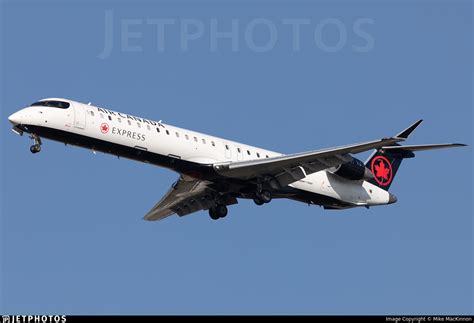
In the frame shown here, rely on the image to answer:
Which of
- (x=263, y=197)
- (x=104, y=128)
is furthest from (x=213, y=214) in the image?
(x=104, y=128)

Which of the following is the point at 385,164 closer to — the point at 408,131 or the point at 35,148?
the point at 408,131

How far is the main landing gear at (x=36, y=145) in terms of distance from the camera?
111ft

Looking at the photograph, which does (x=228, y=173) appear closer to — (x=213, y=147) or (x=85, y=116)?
(x=213, y=147)

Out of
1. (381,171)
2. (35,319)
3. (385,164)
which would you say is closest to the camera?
(35,319)

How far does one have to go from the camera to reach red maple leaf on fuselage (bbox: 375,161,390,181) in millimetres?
40569

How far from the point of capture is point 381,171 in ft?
133

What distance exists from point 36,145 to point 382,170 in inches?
533

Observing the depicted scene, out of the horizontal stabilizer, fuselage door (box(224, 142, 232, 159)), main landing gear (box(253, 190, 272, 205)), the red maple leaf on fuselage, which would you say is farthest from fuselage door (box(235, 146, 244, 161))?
the red maple leaf on fuselage

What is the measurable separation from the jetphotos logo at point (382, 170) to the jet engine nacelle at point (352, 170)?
4.83 ft

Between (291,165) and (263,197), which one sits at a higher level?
(291,165)

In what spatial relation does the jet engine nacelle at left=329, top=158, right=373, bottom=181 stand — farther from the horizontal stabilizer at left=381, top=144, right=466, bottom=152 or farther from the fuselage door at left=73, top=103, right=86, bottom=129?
the fuselage door at left=73, top=103, right=86, bottom=129

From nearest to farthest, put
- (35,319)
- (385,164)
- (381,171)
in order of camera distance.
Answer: (35,319) → (381,171) → (385,164)

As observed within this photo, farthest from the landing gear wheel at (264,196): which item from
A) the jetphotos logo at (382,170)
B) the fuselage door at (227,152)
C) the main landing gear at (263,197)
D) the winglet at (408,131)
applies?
the jetphotos logo at (382,170)

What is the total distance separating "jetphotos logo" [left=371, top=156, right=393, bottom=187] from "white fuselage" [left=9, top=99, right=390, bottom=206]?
379 centimetres
